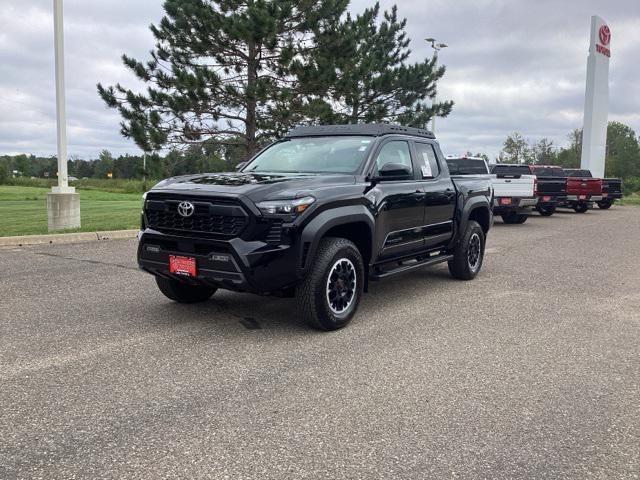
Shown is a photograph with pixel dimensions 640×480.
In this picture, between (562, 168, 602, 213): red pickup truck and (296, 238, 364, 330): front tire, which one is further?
(562, 168, 602, 213): red pickup truck

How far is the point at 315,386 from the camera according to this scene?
3969mm

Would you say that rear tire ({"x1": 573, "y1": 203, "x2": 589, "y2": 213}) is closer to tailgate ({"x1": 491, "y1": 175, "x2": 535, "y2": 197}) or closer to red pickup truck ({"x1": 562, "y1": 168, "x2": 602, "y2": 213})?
red pickup truck ({"x1": 562, "y1": 168, "x2": 602, "y2": 213})

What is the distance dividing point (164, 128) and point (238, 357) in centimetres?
1534

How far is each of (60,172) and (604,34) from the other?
34271 mm

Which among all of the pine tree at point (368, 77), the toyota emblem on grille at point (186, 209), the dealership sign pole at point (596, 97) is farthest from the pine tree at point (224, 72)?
the dealership sign pole at point (596, 97)

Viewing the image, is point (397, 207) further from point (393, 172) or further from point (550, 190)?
point (550, 190)

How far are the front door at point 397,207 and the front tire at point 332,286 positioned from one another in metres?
0.53

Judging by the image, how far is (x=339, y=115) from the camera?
64.9 feet

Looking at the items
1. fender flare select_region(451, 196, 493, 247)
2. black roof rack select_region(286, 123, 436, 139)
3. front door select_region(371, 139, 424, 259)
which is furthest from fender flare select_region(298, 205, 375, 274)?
fender flare select_region(451, 196, 493, 247)

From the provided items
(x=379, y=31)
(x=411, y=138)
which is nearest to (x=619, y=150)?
(x=379, y=31)

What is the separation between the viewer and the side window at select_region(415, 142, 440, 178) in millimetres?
7008

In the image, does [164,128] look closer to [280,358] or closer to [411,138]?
[411,138]

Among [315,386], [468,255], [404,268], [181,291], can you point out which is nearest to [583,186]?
[468,255]

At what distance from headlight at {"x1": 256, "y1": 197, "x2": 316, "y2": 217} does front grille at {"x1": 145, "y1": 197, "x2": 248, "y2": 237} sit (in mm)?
179
